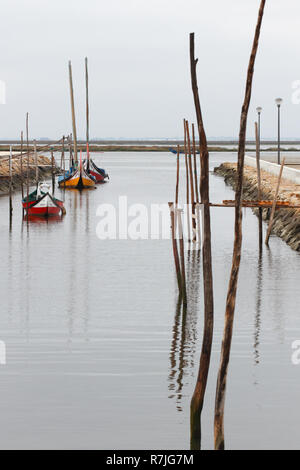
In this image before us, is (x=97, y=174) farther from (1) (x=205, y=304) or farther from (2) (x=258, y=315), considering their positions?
(1) (x=205, y=304)

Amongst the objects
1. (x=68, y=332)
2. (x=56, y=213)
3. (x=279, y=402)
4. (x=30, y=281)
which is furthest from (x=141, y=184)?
(x=279, y=402)

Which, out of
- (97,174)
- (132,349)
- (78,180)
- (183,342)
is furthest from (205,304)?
(97,174)

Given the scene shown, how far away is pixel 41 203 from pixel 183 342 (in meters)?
35.1

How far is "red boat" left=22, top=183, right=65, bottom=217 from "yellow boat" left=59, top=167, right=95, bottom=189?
29041mm

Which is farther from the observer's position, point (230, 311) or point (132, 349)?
point (132, 349)

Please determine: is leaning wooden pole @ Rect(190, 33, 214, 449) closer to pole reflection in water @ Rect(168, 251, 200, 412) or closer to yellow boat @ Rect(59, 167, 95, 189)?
pole reflection in water @ Rect(168, 251, 200, 412)

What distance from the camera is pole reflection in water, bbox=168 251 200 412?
18844 mm

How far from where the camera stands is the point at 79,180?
284 feet

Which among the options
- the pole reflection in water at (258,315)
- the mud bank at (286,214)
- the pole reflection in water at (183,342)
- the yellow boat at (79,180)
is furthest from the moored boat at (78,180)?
the pole reflection in water at (183,342)

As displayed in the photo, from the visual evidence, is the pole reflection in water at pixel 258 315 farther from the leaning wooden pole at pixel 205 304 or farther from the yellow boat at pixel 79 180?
the yellow boat at pixel 79 180

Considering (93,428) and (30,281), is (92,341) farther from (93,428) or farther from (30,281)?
(30,281)

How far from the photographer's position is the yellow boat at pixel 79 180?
285 feet

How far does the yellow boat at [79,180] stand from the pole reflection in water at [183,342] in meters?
54.3

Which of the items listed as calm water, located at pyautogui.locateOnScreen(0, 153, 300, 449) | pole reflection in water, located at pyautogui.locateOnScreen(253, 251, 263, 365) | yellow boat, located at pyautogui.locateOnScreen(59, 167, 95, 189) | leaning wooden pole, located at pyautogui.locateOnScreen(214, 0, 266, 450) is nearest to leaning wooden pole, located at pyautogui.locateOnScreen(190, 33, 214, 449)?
leaning wooden pole, located at pyautogui.locateOnScreen(214, 0, 266, 450)
